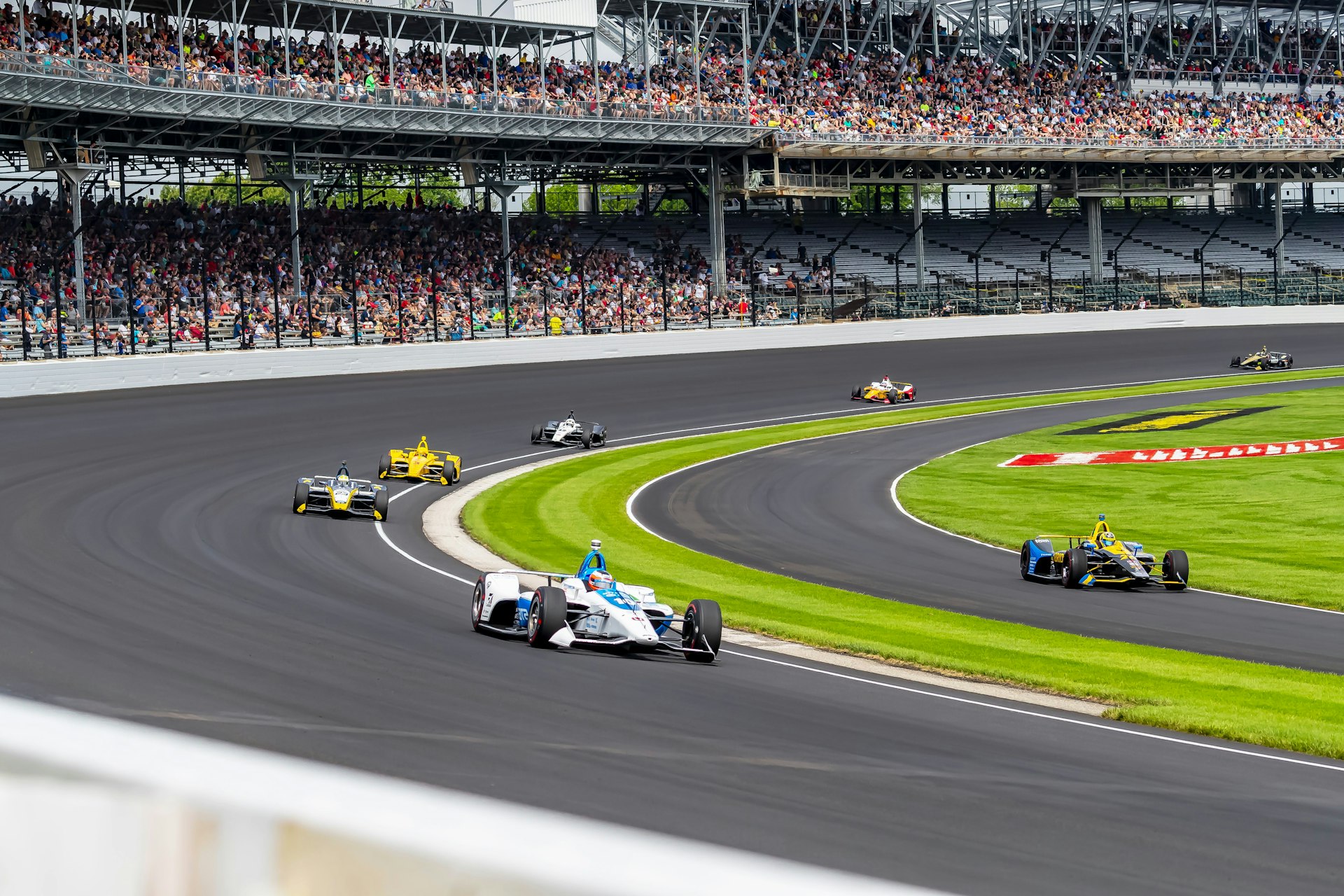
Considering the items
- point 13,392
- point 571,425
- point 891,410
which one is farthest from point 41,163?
point 891,410

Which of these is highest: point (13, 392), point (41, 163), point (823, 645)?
point (41, 163)

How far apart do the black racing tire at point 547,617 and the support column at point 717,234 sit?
43.4 meters

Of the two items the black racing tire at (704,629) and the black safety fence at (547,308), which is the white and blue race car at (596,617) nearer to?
the black racing tire at (704,629)

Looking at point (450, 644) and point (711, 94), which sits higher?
point (711, 94)

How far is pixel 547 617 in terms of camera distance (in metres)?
13.7

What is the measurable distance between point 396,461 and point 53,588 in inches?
527

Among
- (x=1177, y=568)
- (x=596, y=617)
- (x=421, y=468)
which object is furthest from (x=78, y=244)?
(x=1177, y=568)

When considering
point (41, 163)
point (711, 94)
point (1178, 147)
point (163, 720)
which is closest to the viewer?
point (163, 720)

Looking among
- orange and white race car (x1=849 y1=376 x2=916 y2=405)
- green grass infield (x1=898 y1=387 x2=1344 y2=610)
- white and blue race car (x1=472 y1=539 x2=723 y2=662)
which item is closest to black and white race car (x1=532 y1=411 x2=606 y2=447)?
green grass infield (x1=898 y1=387 x2=1344 y2=610)

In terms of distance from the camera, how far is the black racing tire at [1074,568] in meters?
18.8

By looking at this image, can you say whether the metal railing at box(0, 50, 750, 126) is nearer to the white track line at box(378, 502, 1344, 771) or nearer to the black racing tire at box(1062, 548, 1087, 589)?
the black racing tire at box(1062, 548, 1087, 589)

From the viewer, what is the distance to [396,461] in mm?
29203

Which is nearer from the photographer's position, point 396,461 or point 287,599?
point 287,599

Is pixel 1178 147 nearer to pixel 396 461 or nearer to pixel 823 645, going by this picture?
pixel 396 461
